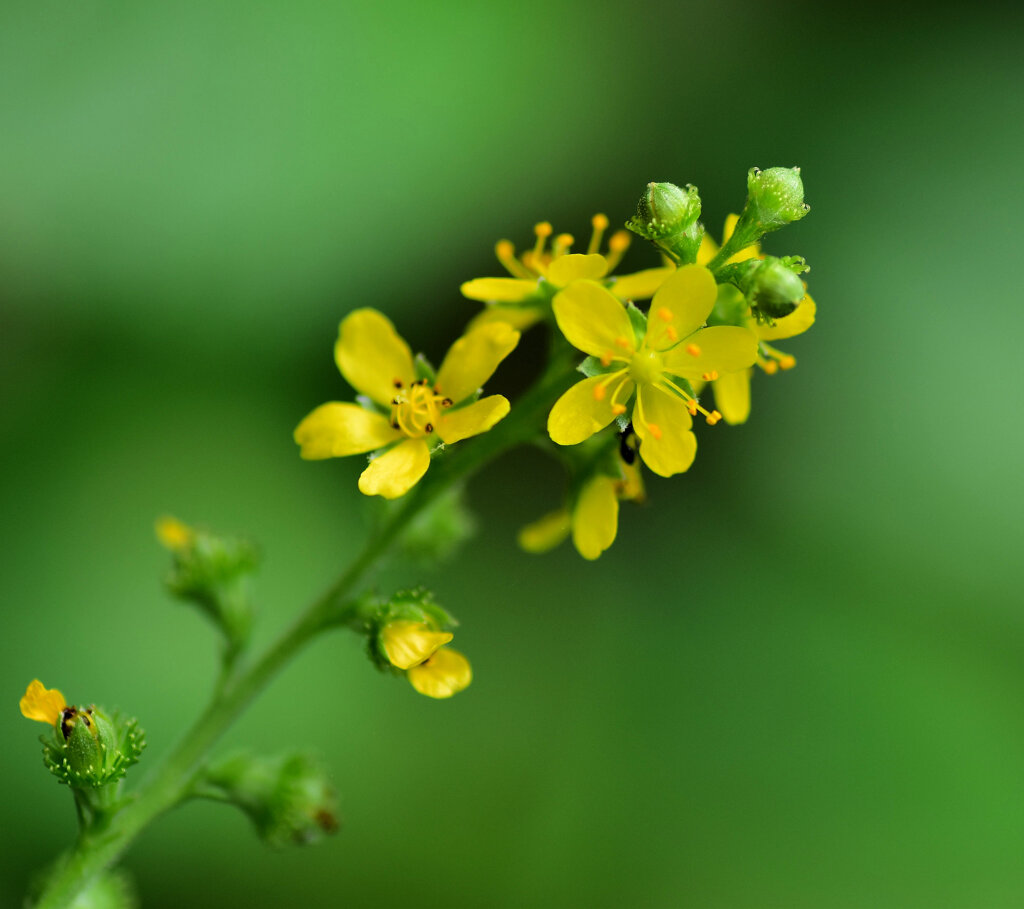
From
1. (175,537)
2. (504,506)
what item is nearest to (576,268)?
(175,537)

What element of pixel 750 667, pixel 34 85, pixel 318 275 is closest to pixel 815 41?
pixel 318 275

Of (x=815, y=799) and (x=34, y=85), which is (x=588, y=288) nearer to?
(x=815, y=799)

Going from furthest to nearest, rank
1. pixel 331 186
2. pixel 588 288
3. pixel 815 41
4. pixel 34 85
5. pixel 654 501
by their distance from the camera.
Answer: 1. pixel 815 41
2. pixel 654 501
3. pixel 331 186
4. pixel 34 85
5. pixel 588 288

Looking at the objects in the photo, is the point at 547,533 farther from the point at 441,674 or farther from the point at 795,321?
the point at 795,321

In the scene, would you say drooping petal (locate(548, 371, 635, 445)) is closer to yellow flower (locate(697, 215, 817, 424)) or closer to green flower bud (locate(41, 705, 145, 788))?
yellow flower (locate(697, 215, 817, 424))

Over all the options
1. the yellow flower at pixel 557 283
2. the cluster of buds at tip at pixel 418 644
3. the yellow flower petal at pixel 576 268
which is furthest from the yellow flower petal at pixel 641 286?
the cluster of buds at tip at pixel 418 644

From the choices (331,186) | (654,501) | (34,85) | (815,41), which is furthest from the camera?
(815,41)

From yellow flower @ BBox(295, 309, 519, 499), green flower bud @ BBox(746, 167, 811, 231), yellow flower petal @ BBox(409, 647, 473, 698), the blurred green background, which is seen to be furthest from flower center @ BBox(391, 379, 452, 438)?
the blurred green background
